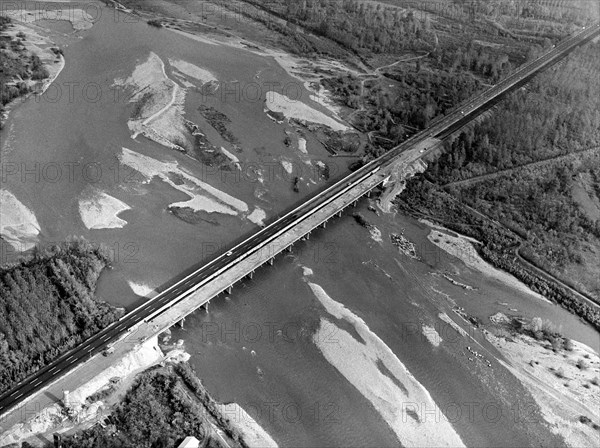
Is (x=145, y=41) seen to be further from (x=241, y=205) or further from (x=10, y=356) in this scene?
(x=10, y=356)

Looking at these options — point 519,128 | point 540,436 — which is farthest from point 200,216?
point 519,128

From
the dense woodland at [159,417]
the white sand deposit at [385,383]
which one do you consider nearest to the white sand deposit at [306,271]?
the white sand deposit at [385,383]

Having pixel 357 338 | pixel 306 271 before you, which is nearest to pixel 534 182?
pixel 306 271

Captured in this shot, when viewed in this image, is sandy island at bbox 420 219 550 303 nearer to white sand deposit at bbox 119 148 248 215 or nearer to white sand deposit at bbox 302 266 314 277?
white sand deposit at bbox 302 266 314 277

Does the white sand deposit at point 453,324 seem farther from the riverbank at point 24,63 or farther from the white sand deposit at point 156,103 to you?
the riverbank at point 24,63

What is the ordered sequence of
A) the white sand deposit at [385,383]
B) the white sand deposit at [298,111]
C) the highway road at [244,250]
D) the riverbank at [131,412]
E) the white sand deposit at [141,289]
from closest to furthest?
the riverbank at [131,412] < the highway road at [244,250] < the white sand deposit at [385,383] < the white sand deposit at [141,289] < the white sand deposit at [298,111]

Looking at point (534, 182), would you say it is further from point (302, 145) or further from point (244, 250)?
point (244, 250)

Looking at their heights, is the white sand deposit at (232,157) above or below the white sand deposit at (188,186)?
above

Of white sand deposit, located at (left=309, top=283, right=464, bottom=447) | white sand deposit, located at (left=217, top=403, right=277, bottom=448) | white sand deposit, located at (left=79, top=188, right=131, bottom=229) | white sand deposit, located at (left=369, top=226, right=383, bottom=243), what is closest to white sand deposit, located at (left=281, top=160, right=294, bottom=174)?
white sand deposit, located at (left=369, top=226, right=383, bottom=243)
